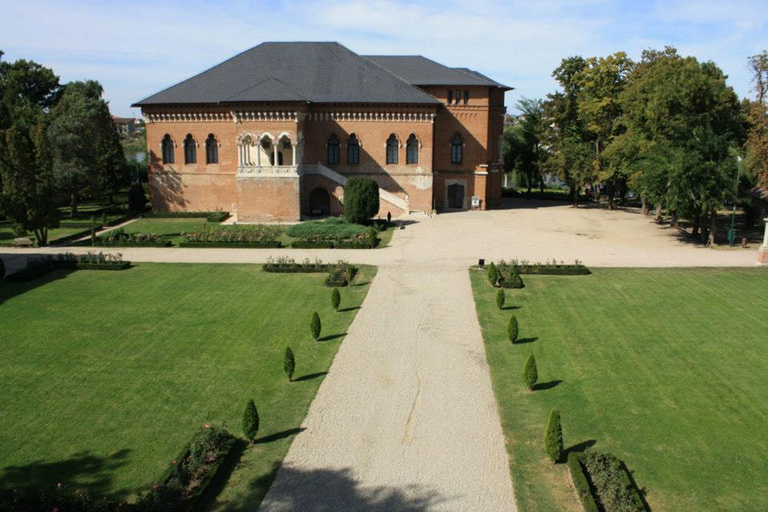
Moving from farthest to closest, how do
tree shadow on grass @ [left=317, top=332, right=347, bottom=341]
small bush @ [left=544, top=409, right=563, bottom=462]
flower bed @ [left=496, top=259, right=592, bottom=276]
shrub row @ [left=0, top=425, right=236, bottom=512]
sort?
flower bed @ [left=496, top=259, right=592, bottom=276] → tree shadow on grass @ [left=317, top=332, right=347, bottom=341] → small bush @ [left=544, top=409, right=563, bottom=462] → shrub row @ [left=0, top=425, right=236, bottom=512]

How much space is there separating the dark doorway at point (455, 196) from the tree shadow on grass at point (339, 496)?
1913 inches

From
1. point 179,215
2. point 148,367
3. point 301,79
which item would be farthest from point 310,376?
point 301,79

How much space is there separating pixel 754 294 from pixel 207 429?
27.7 metres

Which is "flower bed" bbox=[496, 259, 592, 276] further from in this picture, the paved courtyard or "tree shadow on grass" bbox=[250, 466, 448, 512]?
"tree shadow on grass" bbox=[250, 466, 448, 512]

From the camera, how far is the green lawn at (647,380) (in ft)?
53.0

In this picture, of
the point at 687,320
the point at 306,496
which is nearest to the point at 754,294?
the point at 687,320

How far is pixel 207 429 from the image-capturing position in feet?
57.0

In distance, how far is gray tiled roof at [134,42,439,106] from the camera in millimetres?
56406

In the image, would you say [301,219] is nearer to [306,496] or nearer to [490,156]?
[490,156]

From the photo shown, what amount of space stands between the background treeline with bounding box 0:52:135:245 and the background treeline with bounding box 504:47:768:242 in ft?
132

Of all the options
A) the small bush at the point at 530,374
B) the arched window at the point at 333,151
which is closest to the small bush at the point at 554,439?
the small bush at the point at 530,374

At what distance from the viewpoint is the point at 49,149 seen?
42719mm

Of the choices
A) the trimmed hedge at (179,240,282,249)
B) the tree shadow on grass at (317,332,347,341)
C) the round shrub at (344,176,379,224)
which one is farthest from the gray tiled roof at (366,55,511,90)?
the tree shadow on grass at (317,332,347,341)

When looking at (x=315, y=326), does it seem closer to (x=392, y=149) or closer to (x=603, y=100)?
(x=392, y=149)
